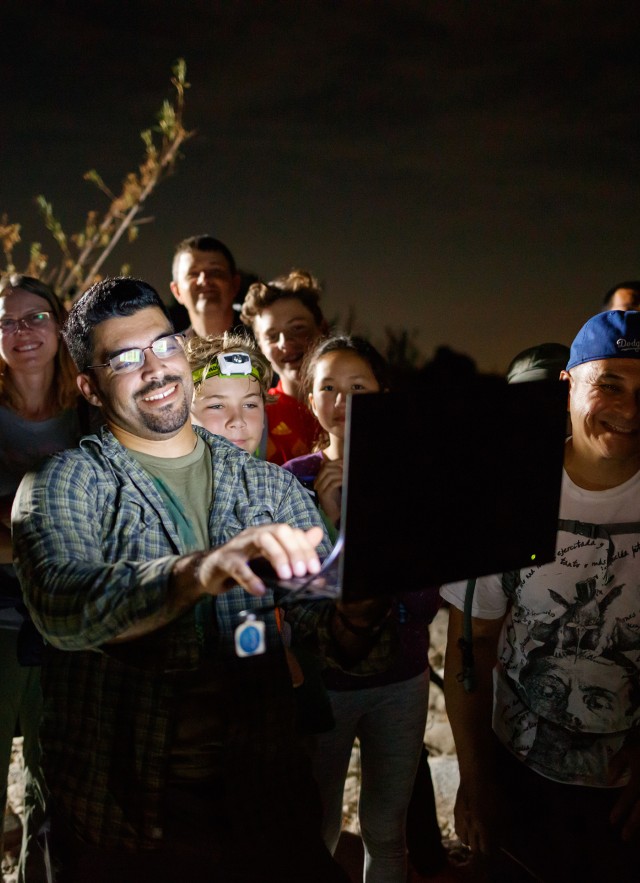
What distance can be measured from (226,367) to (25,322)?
1.03 m

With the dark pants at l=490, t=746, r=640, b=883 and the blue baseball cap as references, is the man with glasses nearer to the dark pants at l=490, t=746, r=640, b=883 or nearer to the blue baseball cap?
the dark pants at l=490, t=746, r=640, b=883

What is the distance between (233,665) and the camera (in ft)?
6.31

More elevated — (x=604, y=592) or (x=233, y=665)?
(x=604, y=592)

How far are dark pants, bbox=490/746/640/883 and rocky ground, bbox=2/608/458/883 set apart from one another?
106 centimetres

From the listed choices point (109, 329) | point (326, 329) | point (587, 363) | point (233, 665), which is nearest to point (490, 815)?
point (233, 665)

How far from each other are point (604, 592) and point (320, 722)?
1.04m

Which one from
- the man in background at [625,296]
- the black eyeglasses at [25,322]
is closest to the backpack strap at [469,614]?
the black eyeglasses at [25,322]

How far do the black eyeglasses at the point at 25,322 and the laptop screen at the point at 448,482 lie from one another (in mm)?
2491

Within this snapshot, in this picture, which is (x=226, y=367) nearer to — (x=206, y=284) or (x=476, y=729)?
(x=206, y=284)

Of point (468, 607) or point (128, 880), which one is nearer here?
point (128, 880)

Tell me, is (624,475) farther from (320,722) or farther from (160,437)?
(160,437)

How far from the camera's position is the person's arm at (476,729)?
2.56m

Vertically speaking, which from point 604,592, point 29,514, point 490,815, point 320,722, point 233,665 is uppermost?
point 29,514

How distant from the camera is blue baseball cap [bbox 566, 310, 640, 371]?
2.37 meters
